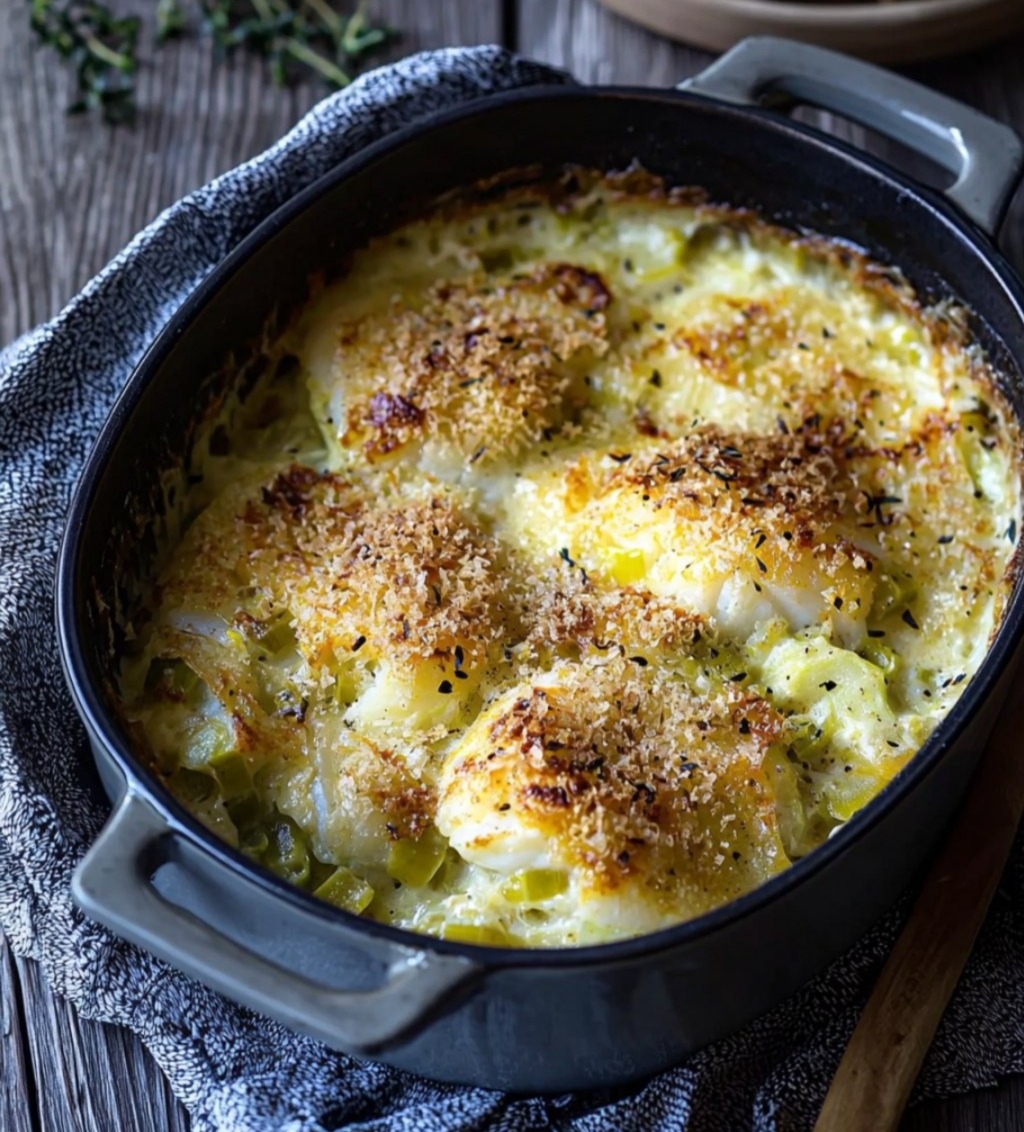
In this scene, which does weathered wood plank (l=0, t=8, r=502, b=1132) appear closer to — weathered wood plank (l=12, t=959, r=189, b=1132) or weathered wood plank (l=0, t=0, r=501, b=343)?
weathered wood plank (l=0, t=0, r=501, b=343)

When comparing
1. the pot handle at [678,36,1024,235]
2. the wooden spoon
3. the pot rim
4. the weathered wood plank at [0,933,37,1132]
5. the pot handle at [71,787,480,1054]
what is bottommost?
the weathered wood plank at [0,933,37,1132]

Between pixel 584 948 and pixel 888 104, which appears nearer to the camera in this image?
pixel 584 948

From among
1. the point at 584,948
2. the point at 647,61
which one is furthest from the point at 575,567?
the point at 647,61

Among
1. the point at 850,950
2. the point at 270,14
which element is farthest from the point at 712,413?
the point at 270,14

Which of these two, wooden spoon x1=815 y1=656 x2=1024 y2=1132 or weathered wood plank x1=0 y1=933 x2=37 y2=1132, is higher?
wooden spoon x1=815 y1=656 x2=1024 y2=1132

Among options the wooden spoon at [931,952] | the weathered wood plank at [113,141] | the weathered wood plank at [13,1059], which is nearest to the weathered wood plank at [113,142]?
the weathered wood plank at [113,141]

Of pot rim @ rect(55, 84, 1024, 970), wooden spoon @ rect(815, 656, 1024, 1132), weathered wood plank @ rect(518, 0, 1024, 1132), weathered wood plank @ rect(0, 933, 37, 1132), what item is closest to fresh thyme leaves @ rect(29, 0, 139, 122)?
weathered wood plank @ rect(518, 0, 1024, 1132)

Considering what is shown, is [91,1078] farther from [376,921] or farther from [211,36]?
[211,36]
